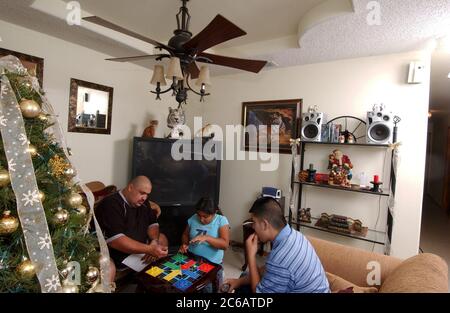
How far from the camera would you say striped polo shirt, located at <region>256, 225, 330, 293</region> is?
1190 millimetres

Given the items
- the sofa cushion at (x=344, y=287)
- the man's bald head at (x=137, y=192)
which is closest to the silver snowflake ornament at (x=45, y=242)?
the man's bald head at (x=137, y=192)

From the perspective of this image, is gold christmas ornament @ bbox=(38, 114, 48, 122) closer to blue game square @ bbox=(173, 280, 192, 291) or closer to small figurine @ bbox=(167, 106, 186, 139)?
blue game square @ bbox=(173, 280, 192, 291)

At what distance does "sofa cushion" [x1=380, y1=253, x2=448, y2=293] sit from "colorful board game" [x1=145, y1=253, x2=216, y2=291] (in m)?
1.04

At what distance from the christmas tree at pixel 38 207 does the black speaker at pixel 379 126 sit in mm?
2428

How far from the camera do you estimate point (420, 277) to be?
1.15 meters

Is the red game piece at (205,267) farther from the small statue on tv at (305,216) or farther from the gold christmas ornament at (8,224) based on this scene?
the small statue on tv at (305,216)

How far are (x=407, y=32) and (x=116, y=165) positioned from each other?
10.7 ft

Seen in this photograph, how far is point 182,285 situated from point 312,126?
2.04 metres

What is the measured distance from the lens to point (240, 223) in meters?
3.40

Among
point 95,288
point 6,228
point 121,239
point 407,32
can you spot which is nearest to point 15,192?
point 6,228

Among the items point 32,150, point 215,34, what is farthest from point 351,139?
point 32,150

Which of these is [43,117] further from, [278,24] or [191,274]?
[278,24]
